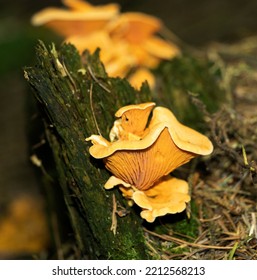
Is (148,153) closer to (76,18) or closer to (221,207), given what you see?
(221,207)

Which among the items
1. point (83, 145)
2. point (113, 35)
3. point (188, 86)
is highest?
point (83, 145)

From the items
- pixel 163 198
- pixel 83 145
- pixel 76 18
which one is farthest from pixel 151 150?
pixel 76 18

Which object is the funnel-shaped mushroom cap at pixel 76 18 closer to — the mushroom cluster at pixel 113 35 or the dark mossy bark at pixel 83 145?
the mushroom cluster at pixel 113 35

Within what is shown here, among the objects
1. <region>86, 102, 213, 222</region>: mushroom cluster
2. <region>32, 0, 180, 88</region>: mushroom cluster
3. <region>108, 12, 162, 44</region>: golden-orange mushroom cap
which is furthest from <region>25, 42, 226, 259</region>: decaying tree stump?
<region>108, 12, 162, 44</region>: golden-orange mushroom cap

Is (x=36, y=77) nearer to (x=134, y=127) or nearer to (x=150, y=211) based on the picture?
(x=134, y=127)

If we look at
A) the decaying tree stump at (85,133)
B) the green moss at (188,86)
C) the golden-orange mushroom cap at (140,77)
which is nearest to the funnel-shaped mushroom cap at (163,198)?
the decaying tree stump at (85,133)

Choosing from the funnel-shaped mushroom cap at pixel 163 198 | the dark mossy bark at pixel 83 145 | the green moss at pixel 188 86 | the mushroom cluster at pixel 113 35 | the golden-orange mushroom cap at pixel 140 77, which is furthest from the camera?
the golden-orange mushroom cap at pixel 140 77
